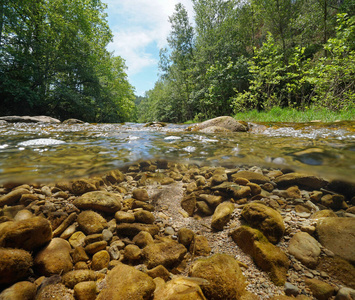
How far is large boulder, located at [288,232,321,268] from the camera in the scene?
1137 mm

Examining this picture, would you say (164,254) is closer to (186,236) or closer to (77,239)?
(186,236)

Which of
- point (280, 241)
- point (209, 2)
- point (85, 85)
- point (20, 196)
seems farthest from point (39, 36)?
point (280, 241)

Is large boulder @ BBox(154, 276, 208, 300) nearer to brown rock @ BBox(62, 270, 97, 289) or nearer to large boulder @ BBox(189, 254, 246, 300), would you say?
large boulder @ BBox(189, 254, 246, 300)

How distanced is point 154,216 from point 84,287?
774mm

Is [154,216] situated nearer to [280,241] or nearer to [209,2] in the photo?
[280,241]

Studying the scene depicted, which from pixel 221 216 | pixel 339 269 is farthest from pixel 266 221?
pixel 339 269

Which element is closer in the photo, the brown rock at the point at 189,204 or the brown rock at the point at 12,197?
the brown rock at the point at 12,197

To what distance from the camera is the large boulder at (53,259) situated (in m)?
1.03

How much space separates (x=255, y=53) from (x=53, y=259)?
12.9 metres

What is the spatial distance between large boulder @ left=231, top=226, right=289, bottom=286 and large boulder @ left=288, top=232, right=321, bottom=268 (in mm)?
100

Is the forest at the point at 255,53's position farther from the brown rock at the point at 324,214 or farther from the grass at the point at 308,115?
the brown rock at the point at 324,214

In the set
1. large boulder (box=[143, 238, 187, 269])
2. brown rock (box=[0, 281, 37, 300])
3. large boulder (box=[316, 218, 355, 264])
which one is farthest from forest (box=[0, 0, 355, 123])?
brown rock (box=[0, 281, 37, 300])

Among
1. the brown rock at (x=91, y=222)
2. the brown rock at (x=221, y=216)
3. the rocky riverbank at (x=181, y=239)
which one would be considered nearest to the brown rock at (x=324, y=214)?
the rocky riverbank at (x=181, y=239)

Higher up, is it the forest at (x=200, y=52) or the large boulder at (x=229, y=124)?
the forest at (x=200, y=52)
